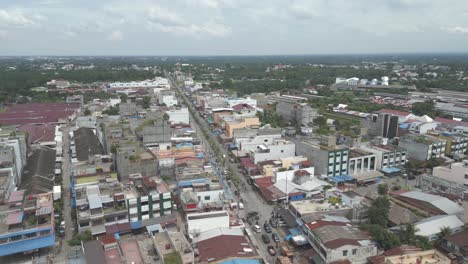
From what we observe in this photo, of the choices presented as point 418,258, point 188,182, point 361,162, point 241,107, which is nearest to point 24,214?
point 188,182

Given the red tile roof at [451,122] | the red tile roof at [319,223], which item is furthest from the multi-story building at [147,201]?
the red tile roof at [451,122]

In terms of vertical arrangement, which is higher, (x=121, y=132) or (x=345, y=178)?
(x=121, y=132)

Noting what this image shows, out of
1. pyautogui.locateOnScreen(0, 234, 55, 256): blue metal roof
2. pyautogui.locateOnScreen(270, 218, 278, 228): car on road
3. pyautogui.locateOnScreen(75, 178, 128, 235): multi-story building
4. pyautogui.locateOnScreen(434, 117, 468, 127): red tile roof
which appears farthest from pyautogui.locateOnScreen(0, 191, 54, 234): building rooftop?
pyautogui.locateOnScreen(434, 117, 468, 127): red tile roof

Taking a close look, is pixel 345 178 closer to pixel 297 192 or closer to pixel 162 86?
pixel 297 192

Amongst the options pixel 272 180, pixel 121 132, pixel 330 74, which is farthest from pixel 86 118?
pixel 330 74

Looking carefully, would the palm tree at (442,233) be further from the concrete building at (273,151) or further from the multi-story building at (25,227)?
the multi-story building at (25,227)

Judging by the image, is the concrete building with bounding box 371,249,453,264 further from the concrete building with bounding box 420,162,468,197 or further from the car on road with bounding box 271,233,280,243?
the concrete building with bounding box 420,162,468,197

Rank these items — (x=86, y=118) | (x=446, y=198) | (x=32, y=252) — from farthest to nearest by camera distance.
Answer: (x=86, y=118), (x=446, y=198), (x=32, y=252)
